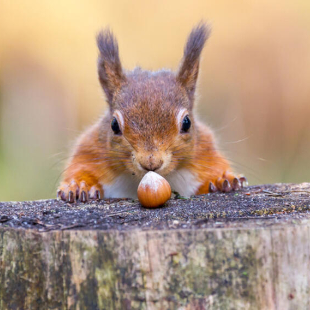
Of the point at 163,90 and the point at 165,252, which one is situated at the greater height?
the point at 163,90

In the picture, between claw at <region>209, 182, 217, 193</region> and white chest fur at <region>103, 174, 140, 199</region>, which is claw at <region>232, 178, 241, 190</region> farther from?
white chest fur at <region>103, 174, 140, 199</region>

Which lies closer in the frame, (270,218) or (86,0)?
(270,218)

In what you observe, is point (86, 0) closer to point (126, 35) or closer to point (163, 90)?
point (126, 35)

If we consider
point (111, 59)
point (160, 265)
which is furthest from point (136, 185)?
point (160, 265)

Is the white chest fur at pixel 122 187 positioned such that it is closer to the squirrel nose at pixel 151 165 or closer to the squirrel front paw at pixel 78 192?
the squirrel front paw at pixel 78 192

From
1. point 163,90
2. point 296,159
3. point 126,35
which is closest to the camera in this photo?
point 163,90

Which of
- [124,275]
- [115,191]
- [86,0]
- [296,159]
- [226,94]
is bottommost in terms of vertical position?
[124,275]

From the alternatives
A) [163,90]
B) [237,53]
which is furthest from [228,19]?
[163,90]

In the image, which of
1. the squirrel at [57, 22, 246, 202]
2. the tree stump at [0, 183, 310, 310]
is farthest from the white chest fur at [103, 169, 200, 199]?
the tree stump at [0, 183, 310, 310]
